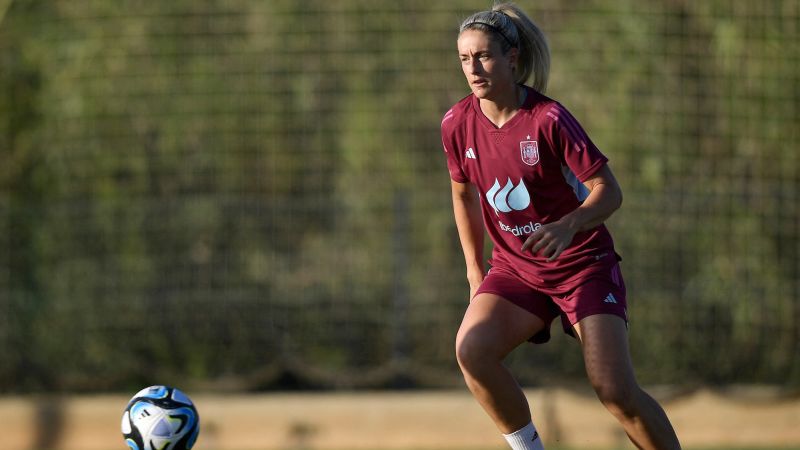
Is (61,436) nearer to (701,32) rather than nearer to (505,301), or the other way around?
(505,301)

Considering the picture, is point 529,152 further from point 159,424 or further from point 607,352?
point 159,424

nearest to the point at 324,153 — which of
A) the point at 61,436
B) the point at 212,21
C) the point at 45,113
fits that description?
the point at 212,21

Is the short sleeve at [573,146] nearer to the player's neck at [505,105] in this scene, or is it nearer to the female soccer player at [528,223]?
the female soccer player at [528,223]

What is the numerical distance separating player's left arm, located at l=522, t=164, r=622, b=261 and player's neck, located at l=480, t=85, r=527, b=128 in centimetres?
47

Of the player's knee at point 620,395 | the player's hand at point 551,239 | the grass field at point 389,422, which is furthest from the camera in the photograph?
the grass field at point 389,422

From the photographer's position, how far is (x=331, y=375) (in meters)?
9.05

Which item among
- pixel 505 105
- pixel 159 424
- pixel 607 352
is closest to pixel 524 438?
pixel 607 352

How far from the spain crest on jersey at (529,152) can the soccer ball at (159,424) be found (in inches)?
72.3

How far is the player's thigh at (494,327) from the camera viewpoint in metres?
5.55

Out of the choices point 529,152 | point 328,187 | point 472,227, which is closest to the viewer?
point 529,152

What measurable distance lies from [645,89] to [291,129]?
8.43 feet

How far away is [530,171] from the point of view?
18.1 ft

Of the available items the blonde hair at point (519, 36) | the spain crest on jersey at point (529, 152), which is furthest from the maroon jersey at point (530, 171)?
the blonde hair at point (519, 36)

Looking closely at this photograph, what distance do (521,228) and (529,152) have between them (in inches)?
14.8
